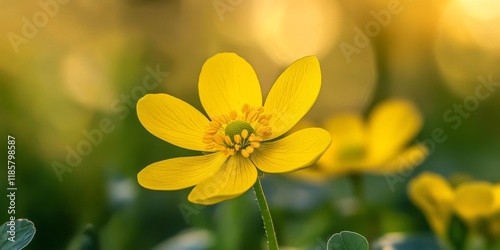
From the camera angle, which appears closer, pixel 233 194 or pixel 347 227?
pixel 233 194

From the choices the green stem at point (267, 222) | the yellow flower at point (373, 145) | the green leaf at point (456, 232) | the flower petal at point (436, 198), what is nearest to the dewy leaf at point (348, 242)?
the green stem at point (267, 222)

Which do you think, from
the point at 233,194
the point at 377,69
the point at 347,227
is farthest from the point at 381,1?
the point at 233,194

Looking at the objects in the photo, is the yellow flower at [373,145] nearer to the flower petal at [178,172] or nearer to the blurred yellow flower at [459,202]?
the blurred yellow flower at [459,202]

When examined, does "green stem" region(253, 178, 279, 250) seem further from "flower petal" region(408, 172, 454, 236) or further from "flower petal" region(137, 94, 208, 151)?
"flower petal" region(408, 172, 454, 236)

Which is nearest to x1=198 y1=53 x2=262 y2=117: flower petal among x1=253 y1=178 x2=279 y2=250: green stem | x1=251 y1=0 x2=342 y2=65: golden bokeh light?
x1=253 y1=178 x2=279 y2=250: green stem

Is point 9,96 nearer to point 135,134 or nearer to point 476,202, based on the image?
point 135,134

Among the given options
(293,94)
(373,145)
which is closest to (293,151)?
(293,94)

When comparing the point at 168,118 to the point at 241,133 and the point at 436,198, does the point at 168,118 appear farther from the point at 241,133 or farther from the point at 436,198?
the point at 436,198
